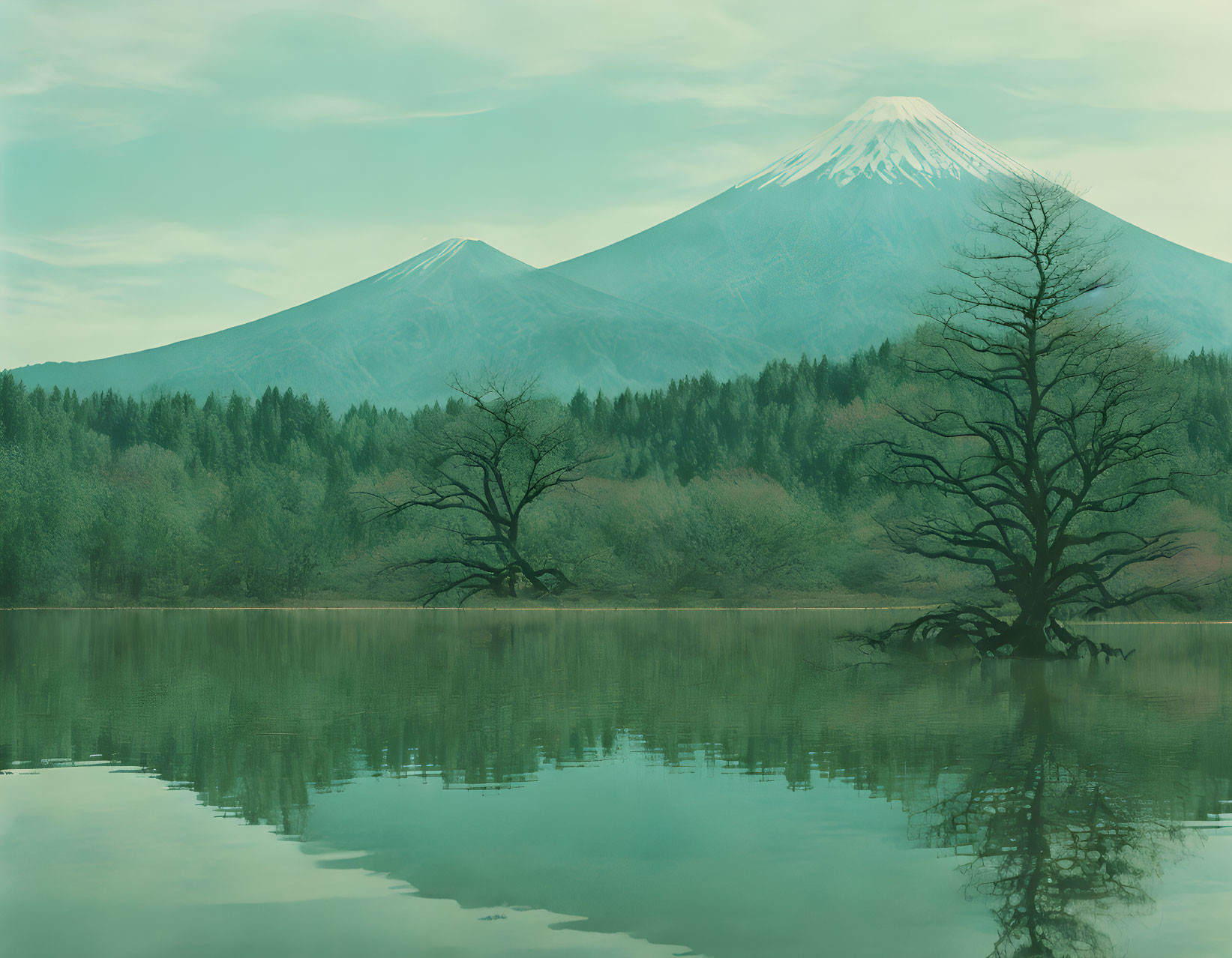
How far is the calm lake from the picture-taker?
8672mm

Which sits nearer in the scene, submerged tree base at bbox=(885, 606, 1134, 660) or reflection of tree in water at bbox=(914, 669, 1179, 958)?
reflection of tree in water at bbox=(914, 669, 1179, 958)

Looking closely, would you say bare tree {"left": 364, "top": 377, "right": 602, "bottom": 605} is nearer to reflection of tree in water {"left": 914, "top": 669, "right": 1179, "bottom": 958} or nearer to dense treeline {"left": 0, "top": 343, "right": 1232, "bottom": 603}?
dense treeline {"left": 0, "top": 343, "right": 1232, "bottom": 603}

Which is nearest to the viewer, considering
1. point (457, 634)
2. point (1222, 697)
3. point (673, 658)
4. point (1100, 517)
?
point (1222, 697)

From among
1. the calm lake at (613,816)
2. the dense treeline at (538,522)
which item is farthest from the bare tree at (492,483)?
the calm lake at (613,816)

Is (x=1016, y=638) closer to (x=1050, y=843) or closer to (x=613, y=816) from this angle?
(x=1050, y=843)

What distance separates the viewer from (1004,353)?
1287 inches

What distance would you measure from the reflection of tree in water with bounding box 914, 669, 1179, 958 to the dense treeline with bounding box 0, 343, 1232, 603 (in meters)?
38.8

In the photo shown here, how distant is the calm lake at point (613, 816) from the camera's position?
8.67 m

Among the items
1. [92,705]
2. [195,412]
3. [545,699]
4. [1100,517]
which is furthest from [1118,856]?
[195,412]

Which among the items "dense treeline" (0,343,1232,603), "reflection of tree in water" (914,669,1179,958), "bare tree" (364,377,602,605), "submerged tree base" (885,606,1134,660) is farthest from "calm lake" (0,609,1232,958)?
"bare tree" (364,377,602,605)

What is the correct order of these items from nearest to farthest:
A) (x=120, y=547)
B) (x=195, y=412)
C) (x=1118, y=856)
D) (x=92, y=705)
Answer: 1. (x=1118, y=856)
2. (x=92, y=705)
3. (x=120, y=547)
4. (x=195, y=412)

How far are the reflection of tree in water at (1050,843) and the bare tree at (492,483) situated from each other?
45359mm

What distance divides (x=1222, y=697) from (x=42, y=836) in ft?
61.3

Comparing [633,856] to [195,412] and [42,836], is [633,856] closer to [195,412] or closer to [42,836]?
[42,836]
